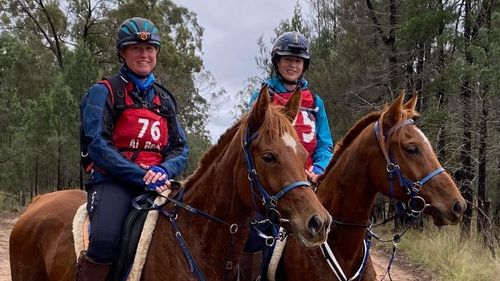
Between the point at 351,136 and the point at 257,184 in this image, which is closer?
the point at 257,184

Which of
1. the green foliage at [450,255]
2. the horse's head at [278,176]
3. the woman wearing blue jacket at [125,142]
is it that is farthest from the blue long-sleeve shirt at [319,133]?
the green foliage at [450,255]

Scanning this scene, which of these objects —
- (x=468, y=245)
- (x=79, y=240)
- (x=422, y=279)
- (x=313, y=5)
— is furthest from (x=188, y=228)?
(x=313, y=5)

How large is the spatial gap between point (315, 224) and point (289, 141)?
0.52 m

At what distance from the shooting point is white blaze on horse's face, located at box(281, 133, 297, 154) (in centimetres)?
312

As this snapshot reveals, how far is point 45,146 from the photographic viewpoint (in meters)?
22.0

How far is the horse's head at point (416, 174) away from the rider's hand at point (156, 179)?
168cm

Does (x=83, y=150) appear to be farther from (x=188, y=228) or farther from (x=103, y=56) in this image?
(x=103, y=56)

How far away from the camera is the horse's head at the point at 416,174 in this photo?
4004mm

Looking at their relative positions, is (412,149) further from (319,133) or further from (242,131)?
(242,131)

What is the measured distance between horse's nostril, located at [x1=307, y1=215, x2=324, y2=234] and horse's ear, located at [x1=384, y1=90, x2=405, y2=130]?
1660 millimetres

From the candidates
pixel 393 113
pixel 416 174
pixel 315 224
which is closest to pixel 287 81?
pixel 393 113

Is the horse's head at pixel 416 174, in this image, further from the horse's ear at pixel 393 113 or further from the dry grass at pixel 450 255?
the dry grass at pixel 450 255

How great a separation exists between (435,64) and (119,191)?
13.7 meters

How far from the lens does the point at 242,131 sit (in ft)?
10.9
